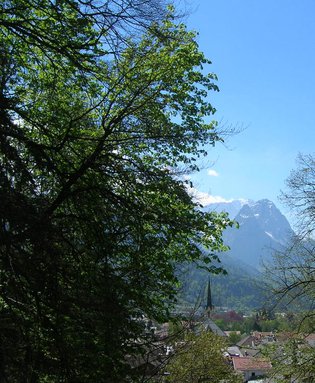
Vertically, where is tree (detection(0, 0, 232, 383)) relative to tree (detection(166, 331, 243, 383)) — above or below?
above

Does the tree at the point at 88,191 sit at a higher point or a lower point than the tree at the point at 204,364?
higher

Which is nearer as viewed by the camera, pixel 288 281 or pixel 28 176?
pixel 28 176

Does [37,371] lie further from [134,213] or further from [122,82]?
[122,82]

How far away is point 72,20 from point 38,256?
8.44 feet

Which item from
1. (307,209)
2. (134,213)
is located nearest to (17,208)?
(134,213)

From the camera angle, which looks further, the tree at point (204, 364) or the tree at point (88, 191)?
the tree at point (204, 364)

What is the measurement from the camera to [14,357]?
166 inches

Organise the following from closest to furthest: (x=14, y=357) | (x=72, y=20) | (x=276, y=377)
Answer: (x=14, y=357) → (x=72, y=20) → (x=276, y=377)

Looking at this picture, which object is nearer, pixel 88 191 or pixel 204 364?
pixel 88 191

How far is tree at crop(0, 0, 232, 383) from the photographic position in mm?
4449

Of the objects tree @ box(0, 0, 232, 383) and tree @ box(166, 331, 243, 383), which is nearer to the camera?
tree @ box(0, 0, 232, 383)

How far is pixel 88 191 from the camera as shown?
5.82 meters

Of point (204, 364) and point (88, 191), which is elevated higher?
point (88, 191)

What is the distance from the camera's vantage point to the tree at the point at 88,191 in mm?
4449
